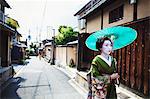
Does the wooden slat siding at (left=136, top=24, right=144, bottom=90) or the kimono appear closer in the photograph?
the kimono

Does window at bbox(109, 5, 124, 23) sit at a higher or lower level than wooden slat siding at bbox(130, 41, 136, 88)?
higher

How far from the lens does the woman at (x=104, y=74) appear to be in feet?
16.0

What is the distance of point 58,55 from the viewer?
38781mm

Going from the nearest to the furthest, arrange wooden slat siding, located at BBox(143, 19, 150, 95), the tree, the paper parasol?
the paper parasol
wooden slat siding, located at BBox(143, 19, 150, 95)
the tree

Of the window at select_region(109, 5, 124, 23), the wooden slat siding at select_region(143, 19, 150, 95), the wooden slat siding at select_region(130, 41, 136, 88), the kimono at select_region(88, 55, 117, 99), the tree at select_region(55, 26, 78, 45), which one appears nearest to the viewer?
the kimono at select_region(88, 55, 117, 99)

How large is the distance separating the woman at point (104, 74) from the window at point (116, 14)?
306 inches

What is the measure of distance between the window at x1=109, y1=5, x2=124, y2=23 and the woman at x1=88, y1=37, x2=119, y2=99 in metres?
7.76

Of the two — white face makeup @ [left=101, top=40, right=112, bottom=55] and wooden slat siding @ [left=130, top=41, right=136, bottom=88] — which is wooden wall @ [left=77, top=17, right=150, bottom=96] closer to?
wooden slat siding @ [left=130, top=41, right=136, bottom=88]

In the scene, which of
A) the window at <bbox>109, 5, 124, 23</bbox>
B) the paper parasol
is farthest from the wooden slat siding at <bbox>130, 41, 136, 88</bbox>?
the paper parasol

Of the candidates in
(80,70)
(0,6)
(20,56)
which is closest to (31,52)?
(20,56)

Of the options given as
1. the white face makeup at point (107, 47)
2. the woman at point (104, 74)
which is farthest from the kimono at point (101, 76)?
the white face makeup at point (107, 47)

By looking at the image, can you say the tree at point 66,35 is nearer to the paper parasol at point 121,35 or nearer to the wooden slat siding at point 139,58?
the wooden slat siding at point 139,58

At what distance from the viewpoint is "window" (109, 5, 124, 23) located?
12630mm

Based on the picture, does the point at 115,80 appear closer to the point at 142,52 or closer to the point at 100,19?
the point at 142,52
